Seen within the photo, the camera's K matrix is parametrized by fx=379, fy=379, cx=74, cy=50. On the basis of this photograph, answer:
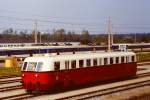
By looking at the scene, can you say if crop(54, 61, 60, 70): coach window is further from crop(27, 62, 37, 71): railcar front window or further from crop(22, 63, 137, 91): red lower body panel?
crop(27, 62, 37, 71): railcar front window

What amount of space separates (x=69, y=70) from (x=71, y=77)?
453 mm

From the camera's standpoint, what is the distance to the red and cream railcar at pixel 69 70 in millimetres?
20875

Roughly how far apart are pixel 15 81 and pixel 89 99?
10.1m

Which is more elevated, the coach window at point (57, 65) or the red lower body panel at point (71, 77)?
the coach window at point (57, 65)

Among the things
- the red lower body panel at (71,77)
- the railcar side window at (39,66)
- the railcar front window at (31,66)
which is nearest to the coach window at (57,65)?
the red lower body panel at (71,77)

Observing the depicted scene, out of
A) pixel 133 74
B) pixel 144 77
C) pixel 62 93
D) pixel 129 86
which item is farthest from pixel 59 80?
pixel 144 77

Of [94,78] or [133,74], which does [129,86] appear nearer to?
[94,78]

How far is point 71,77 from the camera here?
22.4m

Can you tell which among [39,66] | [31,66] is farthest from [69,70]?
[31,66]

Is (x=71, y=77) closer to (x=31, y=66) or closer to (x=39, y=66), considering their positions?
A: (x=39, y=66)

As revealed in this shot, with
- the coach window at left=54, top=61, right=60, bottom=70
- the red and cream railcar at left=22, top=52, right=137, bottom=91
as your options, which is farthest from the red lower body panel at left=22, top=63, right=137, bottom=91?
the coach window at left=54, top=61, right=60, bottom=70

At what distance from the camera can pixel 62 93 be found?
21609 millimetres

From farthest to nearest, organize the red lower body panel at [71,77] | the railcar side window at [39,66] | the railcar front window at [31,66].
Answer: the railcar front window at [31,66] → the railcar side window at [39,66] → the red lower body panel at [71,77]

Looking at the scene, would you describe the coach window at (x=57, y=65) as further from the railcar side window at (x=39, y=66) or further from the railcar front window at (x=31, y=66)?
the railcar front window at (x=31, y=66)
